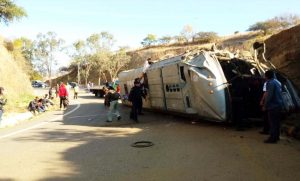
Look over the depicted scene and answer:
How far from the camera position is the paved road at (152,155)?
739 cm

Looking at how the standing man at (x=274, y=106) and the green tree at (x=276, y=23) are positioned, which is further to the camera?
the green tree at (x=276, y=23)

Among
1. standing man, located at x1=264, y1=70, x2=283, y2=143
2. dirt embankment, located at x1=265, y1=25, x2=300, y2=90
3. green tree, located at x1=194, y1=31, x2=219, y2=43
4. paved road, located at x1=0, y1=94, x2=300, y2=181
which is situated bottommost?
paved road, located at x1=0, y1=94, x2=300, y2=181

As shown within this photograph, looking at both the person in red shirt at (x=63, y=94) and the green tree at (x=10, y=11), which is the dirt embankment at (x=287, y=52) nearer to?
the person in red shirt at (x=63, y=94)

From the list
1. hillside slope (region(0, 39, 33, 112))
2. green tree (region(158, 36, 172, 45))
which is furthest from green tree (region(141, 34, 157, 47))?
hillside slope (region(0, 39, 33, 112))

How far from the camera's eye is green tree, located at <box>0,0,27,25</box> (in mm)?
37719

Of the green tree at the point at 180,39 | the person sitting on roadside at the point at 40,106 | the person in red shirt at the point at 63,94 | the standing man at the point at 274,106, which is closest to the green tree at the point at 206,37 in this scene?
the green tree at the point at 180,39

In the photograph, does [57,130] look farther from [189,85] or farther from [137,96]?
[189,85]

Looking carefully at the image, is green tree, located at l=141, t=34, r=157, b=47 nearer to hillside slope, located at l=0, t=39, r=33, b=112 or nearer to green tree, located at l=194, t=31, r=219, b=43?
green tree, located at l=194, t=31, r=219, b=43

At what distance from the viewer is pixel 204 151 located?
9.33m

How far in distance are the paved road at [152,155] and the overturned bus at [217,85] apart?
0.68 metres

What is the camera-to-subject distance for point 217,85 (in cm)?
1262

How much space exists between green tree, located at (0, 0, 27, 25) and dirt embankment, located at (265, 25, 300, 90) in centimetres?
2231

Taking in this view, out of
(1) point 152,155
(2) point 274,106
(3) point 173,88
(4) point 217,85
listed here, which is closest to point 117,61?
(3) point 173,88

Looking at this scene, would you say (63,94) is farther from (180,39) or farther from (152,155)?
(180,39)
